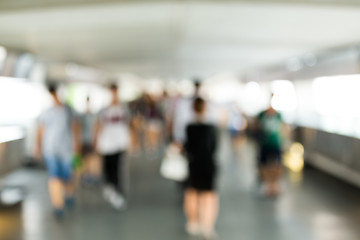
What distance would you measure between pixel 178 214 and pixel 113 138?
152 cm

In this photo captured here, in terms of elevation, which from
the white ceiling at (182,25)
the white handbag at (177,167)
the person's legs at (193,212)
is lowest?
the person's legs at (193,212)

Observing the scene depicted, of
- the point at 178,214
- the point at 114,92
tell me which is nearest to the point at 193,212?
the point at 178,214

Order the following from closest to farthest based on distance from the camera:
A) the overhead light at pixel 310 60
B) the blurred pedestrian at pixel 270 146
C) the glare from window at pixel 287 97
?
the blurred pedestrian at pixel 270 146
the overhead light at pixel 310 60
the glare from window at pixel 287 97

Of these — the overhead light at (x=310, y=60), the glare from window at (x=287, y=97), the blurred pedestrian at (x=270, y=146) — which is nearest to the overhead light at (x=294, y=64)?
the overhead light at (x=310, y=60)

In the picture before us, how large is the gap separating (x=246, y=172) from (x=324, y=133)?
218 centimetres

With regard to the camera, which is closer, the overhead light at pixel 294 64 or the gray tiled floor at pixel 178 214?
the gray tiled floor at pixel 178 214

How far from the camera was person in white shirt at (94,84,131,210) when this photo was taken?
7453 millimetres

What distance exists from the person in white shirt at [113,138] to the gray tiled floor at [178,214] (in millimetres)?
525

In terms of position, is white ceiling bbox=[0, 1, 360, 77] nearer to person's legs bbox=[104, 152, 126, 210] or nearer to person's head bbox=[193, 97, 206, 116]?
person's head bbox=[193, 97, 206, 116]

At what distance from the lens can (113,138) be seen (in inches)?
293

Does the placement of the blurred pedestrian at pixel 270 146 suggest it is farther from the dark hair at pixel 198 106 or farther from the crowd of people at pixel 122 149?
the dark hair at pixel 198 106

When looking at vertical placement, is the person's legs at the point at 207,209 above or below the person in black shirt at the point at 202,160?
below

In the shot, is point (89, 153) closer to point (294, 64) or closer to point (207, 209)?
point (207, 209)

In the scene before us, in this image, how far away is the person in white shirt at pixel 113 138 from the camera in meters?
7.45
